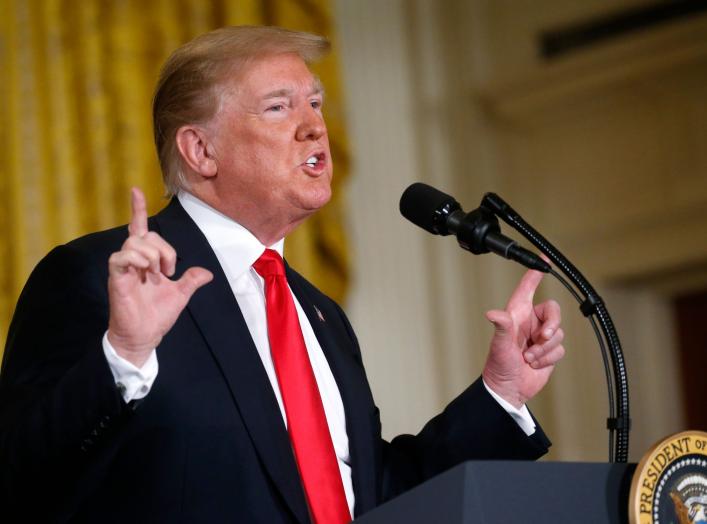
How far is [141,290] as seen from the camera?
1.75 m

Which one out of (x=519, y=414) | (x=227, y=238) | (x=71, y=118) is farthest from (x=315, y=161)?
(x=71, y=118)

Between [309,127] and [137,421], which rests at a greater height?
[309,127]

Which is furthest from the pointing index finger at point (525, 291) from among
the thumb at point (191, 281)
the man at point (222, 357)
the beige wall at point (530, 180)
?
the beige wall at point (530, 180)

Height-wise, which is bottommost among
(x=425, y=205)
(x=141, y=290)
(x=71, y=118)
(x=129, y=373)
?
(x=129, y=373)

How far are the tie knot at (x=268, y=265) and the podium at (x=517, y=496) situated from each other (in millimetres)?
697

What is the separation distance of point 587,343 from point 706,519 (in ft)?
12.8

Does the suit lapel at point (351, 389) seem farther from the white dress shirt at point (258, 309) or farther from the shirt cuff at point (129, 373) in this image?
the shirt cuff at point (129, 373)

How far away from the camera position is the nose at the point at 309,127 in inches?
95.4

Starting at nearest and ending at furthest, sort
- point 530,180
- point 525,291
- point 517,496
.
A: 1. point 517,496
2. point 525,291
3. point 530,180

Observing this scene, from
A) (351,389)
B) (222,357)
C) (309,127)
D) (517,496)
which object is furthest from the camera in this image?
(309,127)

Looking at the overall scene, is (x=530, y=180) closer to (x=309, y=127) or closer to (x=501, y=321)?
(x=309, y=127)

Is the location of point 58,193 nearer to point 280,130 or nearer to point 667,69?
point 280,130

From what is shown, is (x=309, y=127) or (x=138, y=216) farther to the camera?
(x=309, y=127)

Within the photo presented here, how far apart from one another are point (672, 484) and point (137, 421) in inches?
31.0
